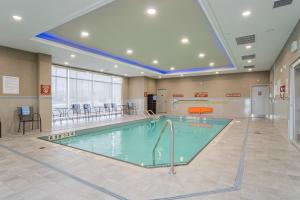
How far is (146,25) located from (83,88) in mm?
6934

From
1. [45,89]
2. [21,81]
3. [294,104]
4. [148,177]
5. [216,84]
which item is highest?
[216,84]

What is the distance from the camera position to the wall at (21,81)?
5.41m

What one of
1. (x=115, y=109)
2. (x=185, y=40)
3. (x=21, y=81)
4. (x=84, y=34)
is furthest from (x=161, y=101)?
(x=21, y=81)

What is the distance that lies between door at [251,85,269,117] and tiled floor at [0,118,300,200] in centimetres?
760

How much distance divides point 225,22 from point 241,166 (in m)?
2.91

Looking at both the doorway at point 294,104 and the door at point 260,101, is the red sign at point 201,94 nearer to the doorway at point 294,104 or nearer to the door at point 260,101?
the door at point 260,101

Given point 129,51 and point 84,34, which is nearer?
point 84,34

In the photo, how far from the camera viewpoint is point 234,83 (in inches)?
431

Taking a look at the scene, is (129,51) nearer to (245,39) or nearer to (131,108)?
(245,39)

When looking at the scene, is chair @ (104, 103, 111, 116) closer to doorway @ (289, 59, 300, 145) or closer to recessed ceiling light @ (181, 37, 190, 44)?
recessed ceiling light @ (181, 37, 190, 44)

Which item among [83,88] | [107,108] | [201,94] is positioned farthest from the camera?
[201,94]

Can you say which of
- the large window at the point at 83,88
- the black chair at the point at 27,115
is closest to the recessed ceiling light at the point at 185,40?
the black chair at the point at 27,115

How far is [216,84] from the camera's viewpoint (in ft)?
37.6

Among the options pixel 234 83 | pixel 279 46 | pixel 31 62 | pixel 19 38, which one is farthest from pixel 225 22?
pixel 234 83
